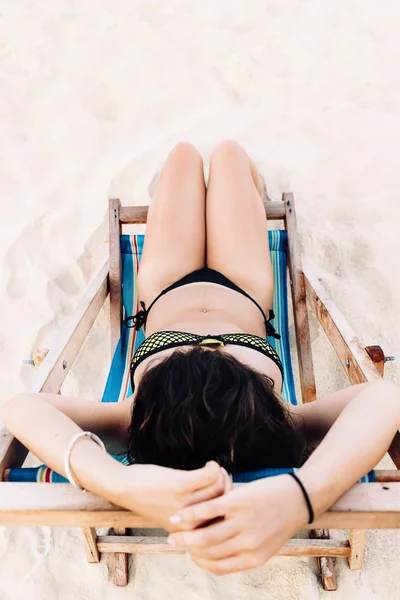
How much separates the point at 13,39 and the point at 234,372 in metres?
3.86

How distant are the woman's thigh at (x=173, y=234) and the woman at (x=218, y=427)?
3 centimetres

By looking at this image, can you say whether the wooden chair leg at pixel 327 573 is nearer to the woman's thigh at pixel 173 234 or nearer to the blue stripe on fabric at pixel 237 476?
the blue stripe on fabric at pixel 237 476

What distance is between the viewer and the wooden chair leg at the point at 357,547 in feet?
5.35

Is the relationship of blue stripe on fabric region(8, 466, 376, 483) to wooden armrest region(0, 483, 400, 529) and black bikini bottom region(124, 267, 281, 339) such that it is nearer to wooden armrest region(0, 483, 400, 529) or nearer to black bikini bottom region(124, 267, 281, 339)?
wooden armrest region(0, 483, 400, 529)

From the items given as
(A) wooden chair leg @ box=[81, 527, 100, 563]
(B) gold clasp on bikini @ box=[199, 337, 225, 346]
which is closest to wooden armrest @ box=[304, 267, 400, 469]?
(B) gold clasp on bikini @ box=[199, 337, 225, 346]

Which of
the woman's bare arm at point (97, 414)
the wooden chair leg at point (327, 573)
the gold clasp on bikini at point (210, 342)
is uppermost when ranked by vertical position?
the gold clasp on bikini at point (210, 342)

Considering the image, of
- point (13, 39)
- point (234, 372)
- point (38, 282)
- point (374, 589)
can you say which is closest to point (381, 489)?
point (234, 372)

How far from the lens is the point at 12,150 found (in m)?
3.28

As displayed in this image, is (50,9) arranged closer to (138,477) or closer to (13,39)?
(13,39)

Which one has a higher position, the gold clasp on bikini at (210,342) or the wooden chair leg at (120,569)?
the gold clasp on bikini at (210,342)

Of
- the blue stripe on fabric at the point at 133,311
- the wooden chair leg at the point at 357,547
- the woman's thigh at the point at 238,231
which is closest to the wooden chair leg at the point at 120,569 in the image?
the blue stripe on fabric at the point at 133,311

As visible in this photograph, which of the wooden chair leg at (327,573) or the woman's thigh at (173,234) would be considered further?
the woman's thigh at (173,234)

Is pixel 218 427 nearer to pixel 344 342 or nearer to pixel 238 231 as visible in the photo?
pixel 344 342

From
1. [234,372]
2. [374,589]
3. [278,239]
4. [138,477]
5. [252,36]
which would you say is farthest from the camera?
[252,36]
